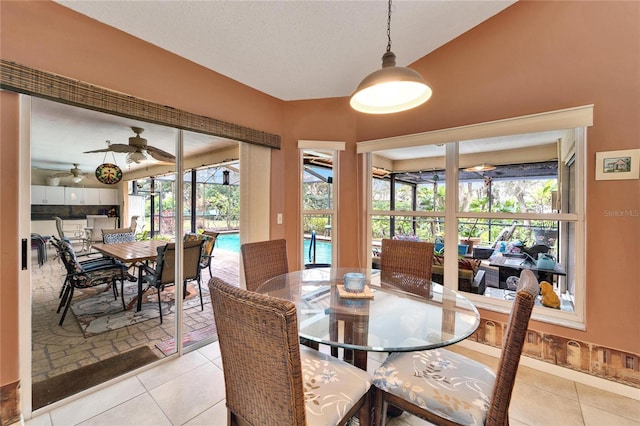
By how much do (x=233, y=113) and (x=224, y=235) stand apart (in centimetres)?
171

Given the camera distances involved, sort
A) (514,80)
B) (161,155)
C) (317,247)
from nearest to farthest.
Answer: (514,80), (161,155), (317,247)

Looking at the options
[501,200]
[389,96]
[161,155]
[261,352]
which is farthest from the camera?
[501,200]

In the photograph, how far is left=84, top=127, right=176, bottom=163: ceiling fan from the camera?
218 centimetres

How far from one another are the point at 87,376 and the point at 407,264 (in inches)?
110

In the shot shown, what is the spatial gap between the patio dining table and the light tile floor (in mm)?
996

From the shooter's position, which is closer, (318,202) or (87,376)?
(87,376)

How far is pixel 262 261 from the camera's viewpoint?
246 centimetres

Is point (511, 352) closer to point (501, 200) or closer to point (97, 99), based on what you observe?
point (501, 200)

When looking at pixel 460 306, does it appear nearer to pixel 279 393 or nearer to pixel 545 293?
pixel 545 293

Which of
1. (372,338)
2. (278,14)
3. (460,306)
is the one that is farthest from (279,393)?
(278,14)

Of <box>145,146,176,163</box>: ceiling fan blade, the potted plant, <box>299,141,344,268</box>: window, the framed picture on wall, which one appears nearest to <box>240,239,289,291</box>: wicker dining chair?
<box>299,141,344,268</box>: window

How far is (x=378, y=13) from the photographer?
208cm

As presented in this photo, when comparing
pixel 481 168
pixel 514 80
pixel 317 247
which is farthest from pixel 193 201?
pixel 514 80

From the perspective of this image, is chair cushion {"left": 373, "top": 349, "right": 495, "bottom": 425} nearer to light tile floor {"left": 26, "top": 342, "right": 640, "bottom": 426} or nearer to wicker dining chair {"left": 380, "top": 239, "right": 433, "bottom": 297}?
light tile floor {"left": 26, "top": 342, "right": 640, "bottom": 426}
